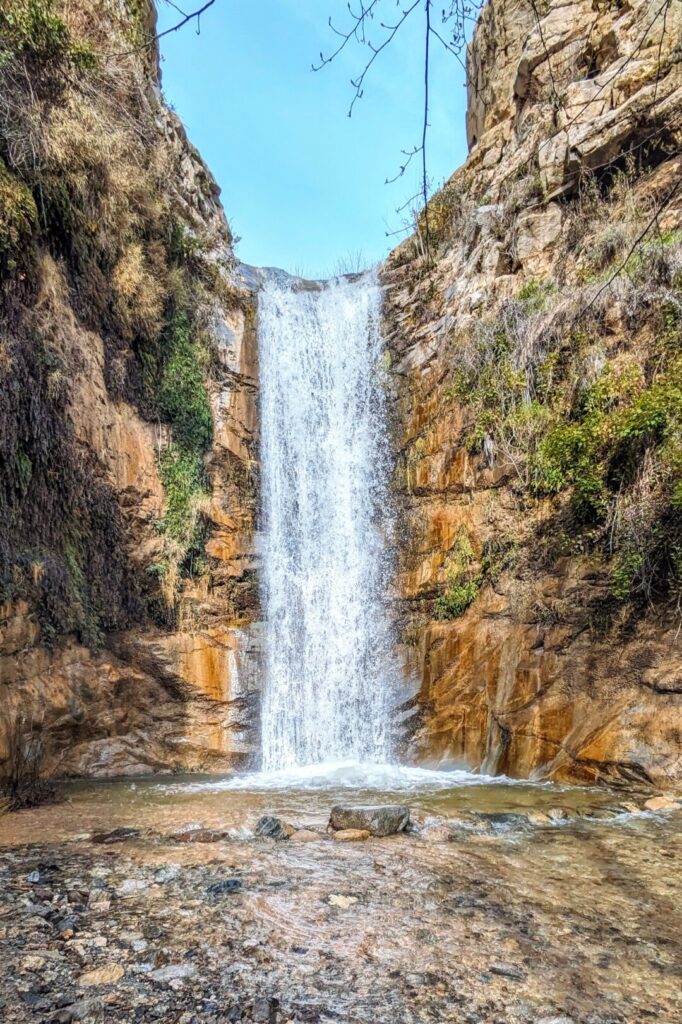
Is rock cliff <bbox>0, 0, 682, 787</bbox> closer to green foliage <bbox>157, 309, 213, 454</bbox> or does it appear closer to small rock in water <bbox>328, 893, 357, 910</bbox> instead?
green foliage <bbox>157, 309, 213, 454</bbox>

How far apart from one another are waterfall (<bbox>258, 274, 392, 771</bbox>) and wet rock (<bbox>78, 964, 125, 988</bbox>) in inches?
248

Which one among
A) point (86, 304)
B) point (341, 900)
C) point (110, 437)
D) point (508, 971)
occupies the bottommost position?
point (341, 900)

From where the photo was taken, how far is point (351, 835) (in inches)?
198

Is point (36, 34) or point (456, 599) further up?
point (36, 34)

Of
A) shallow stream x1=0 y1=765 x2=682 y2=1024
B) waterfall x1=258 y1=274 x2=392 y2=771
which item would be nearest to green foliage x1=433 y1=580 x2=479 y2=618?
waterfall x1=258 y1=274 x2=392 y2=771

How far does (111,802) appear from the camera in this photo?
643 cm

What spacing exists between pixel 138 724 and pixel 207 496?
151 inches

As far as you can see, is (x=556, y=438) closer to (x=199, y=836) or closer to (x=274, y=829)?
(x=274, y=829)

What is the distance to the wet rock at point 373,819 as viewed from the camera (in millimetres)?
5160

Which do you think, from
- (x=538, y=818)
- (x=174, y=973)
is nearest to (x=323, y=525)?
(x=538, y=818)

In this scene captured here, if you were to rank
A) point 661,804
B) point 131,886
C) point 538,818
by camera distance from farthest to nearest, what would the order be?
point 661,804 < point 538,818 < point 131,886

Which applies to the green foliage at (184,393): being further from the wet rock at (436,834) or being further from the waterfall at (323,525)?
the wet rock at (436,834)

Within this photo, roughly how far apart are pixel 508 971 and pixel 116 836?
3.50 m

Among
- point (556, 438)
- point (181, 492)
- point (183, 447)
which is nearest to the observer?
point (556, 438)
